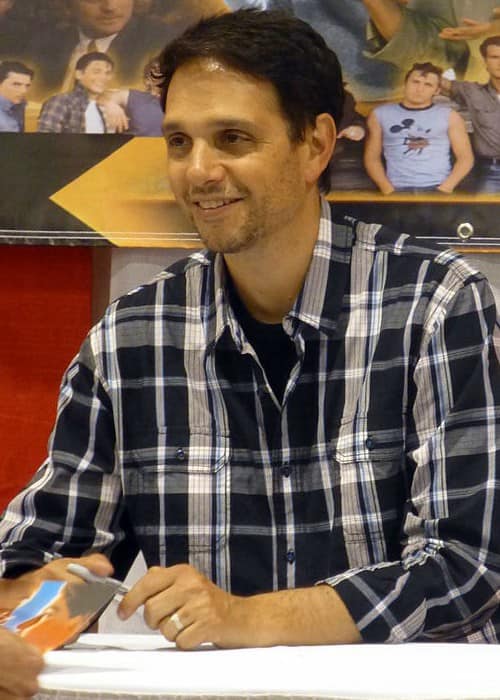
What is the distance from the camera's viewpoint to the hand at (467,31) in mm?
1928

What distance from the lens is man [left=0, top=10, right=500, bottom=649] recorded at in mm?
1410

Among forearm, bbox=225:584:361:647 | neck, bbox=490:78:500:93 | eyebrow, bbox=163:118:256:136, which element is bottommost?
forearm, bbox=225:584:361:647

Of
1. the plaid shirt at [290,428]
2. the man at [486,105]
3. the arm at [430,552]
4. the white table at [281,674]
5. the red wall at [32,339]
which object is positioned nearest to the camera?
the white table at [281,674]

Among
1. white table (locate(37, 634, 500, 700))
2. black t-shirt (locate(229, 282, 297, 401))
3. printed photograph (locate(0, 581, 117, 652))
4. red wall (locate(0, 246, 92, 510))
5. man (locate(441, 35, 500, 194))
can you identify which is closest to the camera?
white table (locate(37, 634, 500, 700))

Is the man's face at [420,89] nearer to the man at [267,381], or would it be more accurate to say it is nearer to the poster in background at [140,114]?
the poster in background at [140,114]

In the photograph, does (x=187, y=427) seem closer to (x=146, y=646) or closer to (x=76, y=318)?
(x=146, y=646)

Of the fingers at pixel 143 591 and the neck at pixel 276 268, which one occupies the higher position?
the neck at pixel 276 268

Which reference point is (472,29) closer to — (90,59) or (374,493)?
(90,59)

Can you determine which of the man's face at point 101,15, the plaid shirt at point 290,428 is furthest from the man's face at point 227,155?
the man's face at point 101,15

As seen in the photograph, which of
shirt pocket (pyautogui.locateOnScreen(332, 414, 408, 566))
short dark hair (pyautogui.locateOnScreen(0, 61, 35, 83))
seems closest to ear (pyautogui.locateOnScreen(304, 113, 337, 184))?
shirt pocket (pyautogui.locateOnScreen(332, 414, 408, 566))

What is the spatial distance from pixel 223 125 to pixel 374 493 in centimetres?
51

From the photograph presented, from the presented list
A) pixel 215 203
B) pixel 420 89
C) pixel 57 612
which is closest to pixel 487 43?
pixel 420 89

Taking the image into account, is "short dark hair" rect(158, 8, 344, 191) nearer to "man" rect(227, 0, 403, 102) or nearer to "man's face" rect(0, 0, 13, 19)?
"man" rect(227, 0, 403, 102)

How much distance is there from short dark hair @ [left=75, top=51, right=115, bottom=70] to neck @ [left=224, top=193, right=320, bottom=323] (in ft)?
1.99
